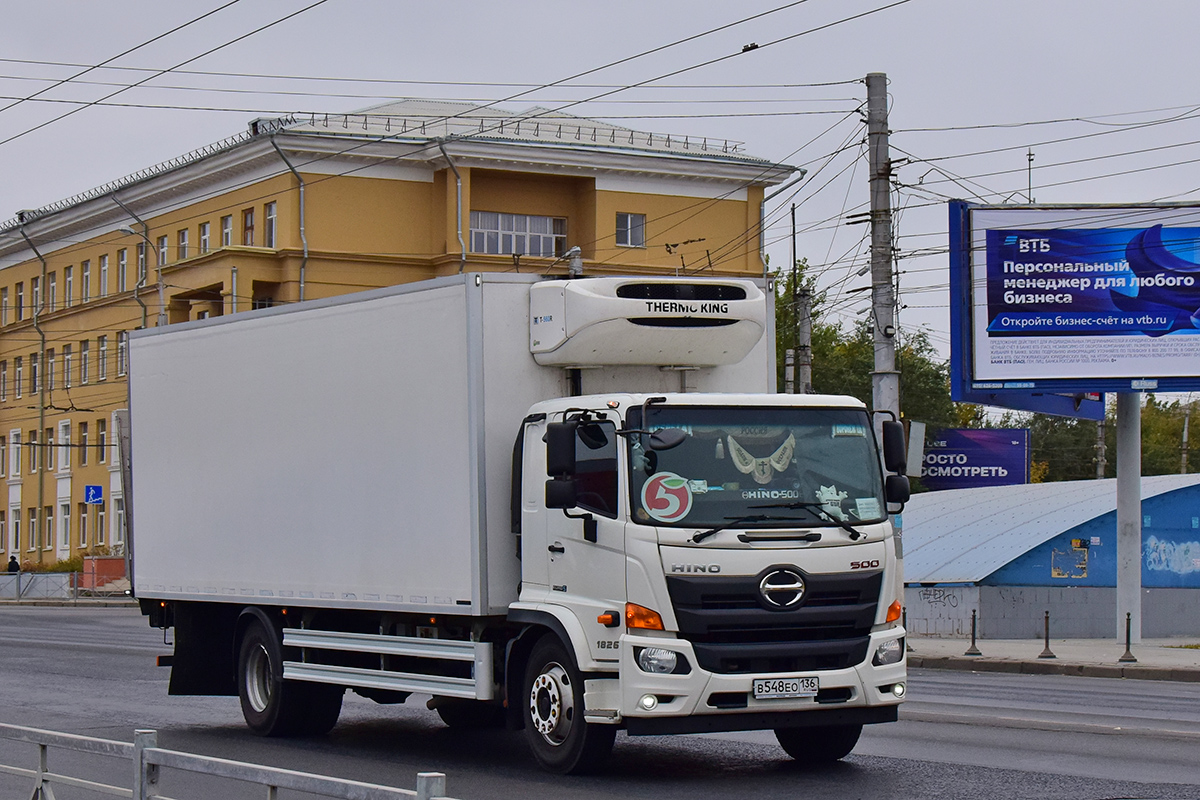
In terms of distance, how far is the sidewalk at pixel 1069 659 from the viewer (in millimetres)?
24094

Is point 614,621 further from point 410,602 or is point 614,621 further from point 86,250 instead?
point 86,250

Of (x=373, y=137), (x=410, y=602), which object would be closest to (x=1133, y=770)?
(x=410, y=602)

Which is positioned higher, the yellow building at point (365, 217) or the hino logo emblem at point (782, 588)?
the yellow building at point (365, 217)

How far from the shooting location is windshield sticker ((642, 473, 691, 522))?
10656 mm

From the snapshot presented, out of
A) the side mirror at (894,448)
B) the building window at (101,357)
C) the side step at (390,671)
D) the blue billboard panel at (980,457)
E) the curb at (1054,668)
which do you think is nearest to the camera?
the side mirror at (894,448)

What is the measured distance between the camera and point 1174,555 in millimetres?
34000

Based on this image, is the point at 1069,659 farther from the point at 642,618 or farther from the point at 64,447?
the point at 64,447

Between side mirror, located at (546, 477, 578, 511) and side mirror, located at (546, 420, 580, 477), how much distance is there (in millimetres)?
86

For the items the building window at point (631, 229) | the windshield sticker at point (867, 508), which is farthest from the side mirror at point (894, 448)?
the building window at point (631, 229)

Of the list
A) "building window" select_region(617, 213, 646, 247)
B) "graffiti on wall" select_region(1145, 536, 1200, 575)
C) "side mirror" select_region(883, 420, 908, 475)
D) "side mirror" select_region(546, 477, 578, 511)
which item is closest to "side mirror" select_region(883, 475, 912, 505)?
"side mirror" select_region(883, 420, 908, 475)

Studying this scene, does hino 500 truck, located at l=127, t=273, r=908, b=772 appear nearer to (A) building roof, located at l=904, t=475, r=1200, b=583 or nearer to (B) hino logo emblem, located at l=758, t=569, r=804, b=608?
(B) hino logo emblem, located at l=758, t=569, r=804, b=608

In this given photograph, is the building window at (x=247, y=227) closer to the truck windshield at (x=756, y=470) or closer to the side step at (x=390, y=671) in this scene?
the side step at (x=390, y=671)

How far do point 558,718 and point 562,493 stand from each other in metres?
1.50

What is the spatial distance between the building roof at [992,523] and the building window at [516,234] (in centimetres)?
2361
